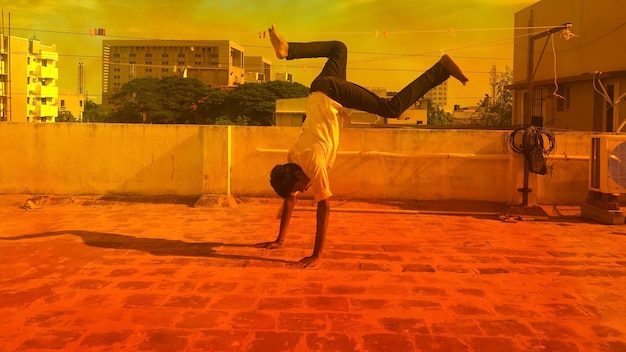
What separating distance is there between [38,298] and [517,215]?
665 centimetres

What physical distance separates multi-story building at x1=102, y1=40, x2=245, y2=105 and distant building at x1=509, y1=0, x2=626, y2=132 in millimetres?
65521

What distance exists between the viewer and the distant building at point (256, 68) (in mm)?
90500

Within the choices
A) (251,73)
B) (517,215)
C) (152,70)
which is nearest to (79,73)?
(152,70)

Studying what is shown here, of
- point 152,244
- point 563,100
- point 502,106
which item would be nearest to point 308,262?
point 152,244

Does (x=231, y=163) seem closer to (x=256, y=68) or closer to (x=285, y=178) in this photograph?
(x=285, y=178)

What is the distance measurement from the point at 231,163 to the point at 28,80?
2807 inches

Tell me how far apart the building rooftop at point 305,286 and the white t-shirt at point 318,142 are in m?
0.80

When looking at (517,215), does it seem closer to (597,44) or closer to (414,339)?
(414,339)

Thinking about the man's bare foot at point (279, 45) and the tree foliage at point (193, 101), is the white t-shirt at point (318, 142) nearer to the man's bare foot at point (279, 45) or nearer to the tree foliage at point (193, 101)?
the man's bare foot at point (279, 45)

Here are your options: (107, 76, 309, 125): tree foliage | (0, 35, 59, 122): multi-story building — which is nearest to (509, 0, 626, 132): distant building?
(107, 76, 309, 125): tree foliage

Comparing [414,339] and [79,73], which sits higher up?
[79,73]

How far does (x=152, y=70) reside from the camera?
9475 cm

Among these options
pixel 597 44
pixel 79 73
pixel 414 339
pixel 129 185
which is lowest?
pixel 414 339

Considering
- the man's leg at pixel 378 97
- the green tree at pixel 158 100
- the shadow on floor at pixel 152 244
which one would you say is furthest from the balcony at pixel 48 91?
the man's leg at pixel 378 97
